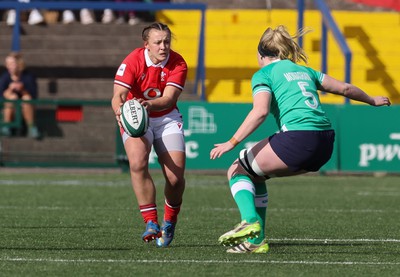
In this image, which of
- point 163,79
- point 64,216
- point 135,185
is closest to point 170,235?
point 135,185

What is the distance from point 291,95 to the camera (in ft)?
26.1

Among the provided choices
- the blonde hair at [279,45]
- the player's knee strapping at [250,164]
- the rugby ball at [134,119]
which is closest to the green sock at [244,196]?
the player's knee strapping at [250,164]

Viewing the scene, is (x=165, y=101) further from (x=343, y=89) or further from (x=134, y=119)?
(x=343, y=89)

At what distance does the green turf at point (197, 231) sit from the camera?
7.22 m

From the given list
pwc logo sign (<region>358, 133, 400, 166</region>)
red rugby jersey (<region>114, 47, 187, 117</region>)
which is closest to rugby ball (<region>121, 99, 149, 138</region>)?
red rugby jersey (<region>114, 47, 187, 117</region>)

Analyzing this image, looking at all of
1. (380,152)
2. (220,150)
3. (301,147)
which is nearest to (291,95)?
(301,147)

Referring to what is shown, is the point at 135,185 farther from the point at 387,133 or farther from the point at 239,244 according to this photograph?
the point at 387,133

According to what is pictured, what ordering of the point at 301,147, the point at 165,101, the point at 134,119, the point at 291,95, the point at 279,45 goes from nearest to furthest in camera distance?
the point at 301,147 < the point at 291,95 < the point at 279,45 < the point at 134,119 < the point at 165,101

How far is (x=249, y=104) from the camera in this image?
18.9m

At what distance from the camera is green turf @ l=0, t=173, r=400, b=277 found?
7.22 m

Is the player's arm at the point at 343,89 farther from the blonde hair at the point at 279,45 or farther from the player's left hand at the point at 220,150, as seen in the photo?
the player's left hand at the point at 220,150

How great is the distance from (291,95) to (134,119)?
3.95 feet

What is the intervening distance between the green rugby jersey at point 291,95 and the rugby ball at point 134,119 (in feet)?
3.00

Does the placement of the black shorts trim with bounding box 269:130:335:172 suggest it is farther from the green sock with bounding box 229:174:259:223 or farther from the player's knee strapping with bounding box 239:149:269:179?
the green sock with bounding box 229:174:259:223
